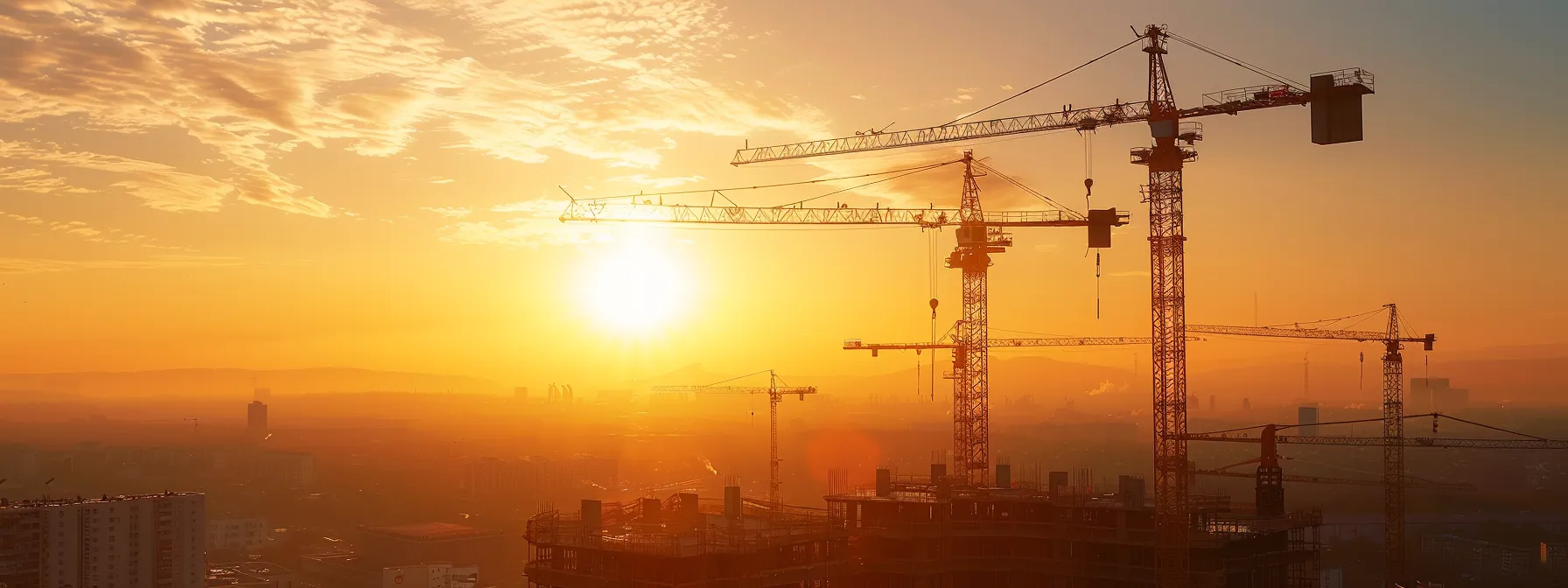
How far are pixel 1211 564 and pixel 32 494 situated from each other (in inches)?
7303

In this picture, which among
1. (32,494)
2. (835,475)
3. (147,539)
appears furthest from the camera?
(32,494)

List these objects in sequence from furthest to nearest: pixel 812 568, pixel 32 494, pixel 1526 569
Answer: pixel 32 494
pixel 1526 569
pixel 812 568

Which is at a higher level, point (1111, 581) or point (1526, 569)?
point (1111, 581)

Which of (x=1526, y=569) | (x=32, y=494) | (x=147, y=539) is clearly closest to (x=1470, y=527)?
(x=1526, y=569)

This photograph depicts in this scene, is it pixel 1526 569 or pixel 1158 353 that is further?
pixel 1526 569

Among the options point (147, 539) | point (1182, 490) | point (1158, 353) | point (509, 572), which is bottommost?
point (509, 572)

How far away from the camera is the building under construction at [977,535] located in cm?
5962

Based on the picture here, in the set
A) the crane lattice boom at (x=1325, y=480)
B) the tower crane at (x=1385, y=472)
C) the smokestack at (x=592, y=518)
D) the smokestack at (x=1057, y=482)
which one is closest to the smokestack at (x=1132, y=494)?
the smokestack at (x=1057, y=482)

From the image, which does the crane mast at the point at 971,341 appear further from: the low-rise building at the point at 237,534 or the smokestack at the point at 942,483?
the low-rise building at the point at 237,534

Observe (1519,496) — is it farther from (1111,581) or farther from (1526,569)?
(1111,581)

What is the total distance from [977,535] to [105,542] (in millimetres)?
78955

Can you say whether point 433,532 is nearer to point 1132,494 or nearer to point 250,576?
point 250,576

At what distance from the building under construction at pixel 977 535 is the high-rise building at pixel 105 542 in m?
63.7

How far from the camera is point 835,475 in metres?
100
